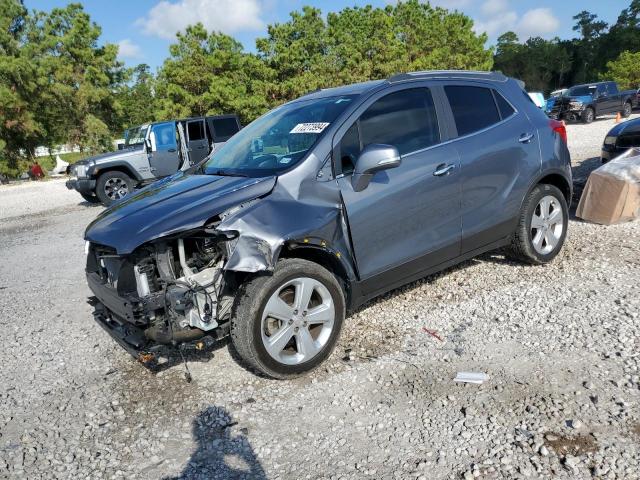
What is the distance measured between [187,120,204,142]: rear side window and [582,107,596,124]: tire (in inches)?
712

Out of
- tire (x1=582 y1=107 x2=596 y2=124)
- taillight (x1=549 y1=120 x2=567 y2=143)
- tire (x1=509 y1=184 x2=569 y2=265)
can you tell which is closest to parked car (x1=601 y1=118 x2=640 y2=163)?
taillight (x1=549 y1=120 x2=567 y2=143)

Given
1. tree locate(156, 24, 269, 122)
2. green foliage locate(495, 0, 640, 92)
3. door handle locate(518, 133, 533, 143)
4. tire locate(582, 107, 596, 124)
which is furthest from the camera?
green foliage locate(495, 0, 640, 92)

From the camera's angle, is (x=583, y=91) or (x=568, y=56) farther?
(x=568, y=56)

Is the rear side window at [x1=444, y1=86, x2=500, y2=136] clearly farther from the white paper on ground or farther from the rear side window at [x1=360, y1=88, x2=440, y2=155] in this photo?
the white paper on ground

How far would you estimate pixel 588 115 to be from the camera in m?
22.7

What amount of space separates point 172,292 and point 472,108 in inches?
116

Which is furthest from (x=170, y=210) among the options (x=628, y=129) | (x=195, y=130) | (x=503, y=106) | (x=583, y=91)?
(x=583, y=91)

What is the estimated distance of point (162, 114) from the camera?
27.1 metres

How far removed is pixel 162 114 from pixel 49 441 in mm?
26416

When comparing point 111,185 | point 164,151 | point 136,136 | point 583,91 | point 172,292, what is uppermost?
point 583,91

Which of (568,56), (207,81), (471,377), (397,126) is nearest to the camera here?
(471,377)

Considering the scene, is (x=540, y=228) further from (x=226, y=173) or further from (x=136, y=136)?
(x=136, y=136)

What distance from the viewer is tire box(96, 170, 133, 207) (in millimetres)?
11742

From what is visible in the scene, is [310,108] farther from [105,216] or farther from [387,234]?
[105,216]
